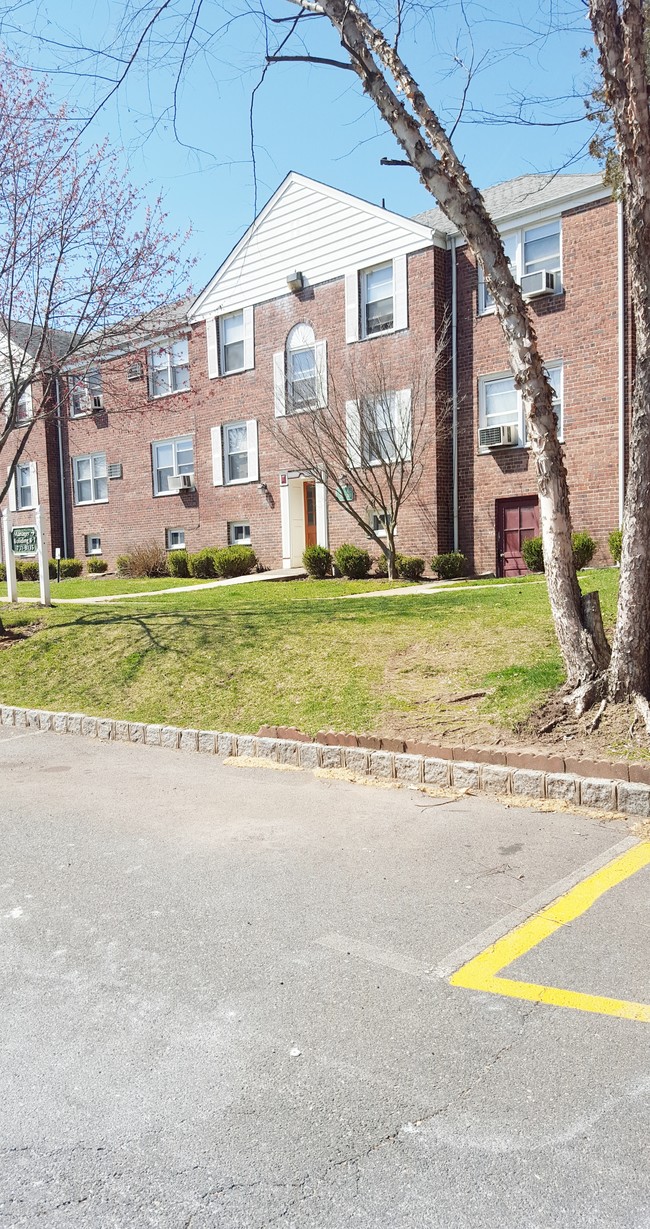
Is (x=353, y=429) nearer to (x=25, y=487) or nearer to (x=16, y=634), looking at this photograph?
(x=16, y=634)

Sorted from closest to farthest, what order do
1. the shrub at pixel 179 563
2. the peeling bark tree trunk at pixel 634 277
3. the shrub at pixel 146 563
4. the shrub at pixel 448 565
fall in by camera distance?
the peeling bark tree trunk at pixel 634 277 → the shrub at pixel 448 565 → the shrub at pixel 179 563 → the shrub at pixel 146 563

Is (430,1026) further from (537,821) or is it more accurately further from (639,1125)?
(537,821)

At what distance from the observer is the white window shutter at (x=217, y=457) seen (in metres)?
25.6

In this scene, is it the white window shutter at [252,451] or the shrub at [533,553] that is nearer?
the shrub at [533,553]

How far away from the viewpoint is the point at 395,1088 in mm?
2795

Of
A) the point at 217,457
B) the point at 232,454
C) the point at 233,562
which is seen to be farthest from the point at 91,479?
the point at 233,562

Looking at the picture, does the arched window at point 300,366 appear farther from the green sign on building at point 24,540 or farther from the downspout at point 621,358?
the green sign on building at point 24,540

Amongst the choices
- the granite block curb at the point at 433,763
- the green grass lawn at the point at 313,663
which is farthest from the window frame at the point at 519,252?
the granite block curb at the point at 433,763

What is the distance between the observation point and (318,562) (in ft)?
70.3

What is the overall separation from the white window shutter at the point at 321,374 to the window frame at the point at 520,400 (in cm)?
358

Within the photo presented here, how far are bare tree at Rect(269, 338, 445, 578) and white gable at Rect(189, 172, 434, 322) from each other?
288cm

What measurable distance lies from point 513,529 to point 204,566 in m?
8.36

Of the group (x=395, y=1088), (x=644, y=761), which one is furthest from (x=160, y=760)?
(x=395, y=1088)

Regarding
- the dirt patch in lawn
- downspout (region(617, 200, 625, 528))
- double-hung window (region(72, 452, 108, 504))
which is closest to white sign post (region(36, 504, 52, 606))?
the dirt patch in lawn
